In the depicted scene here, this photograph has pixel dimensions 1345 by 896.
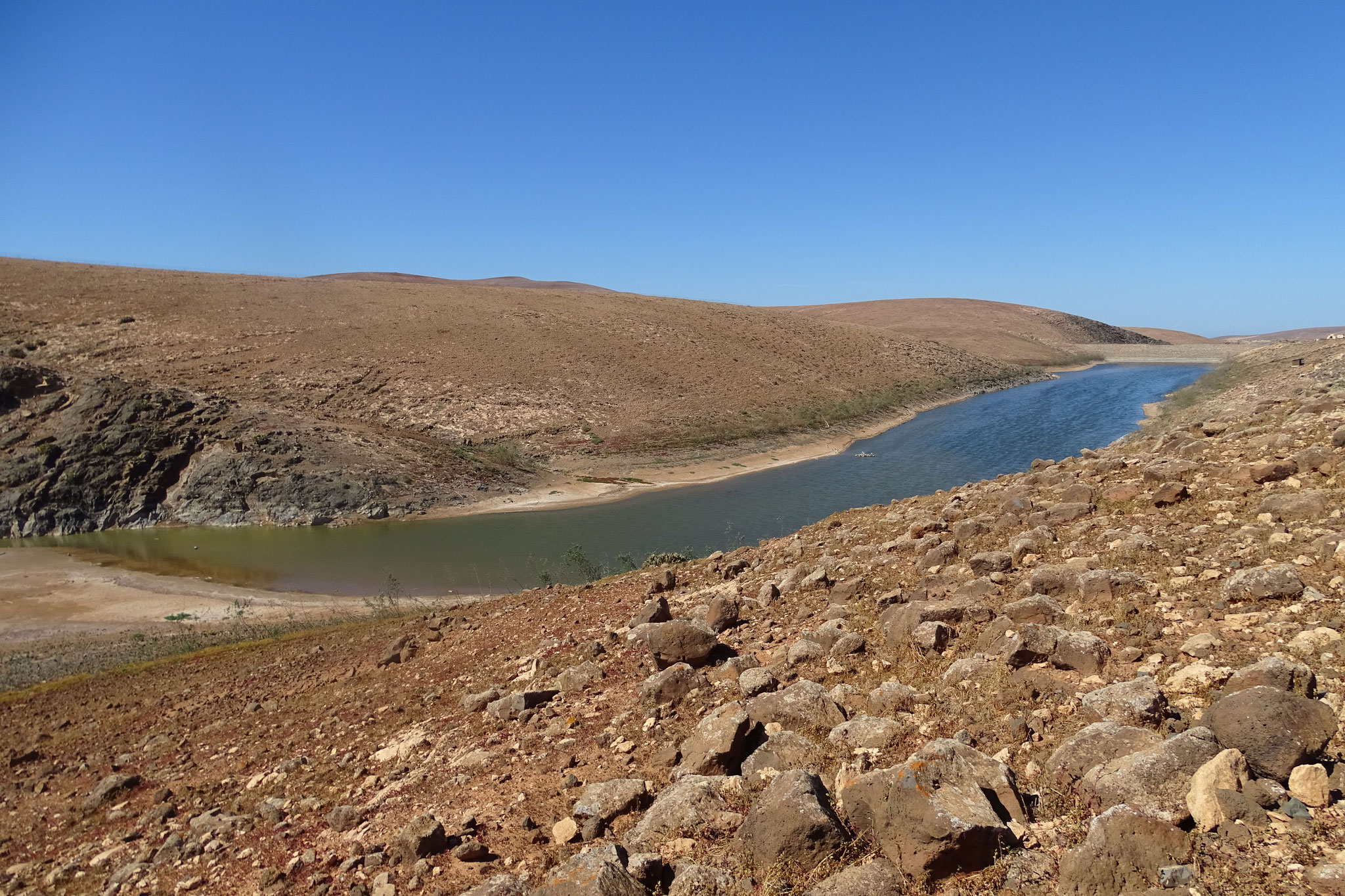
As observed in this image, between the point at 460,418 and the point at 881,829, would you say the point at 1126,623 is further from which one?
the point at 460,418

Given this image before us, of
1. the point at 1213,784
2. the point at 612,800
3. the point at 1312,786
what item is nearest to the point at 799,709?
the point at 612,800

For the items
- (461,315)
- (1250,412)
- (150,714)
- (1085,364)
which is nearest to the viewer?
(150,714)

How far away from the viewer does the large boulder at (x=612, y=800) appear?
5613 mm

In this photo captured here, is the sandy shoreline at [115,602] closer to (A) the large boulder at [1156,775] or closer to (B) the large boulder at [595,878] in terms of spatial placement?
(B) the large boulder at [595,878]

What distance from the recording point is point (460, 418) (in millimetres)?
49406

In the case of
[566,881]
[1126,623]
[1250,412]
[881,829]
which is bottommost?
[566,881]

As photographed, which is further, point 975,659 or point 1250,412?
point 1250,412

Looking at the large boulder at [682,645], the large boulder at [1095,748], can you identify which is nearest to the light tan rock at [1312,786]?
the large boulder at [1095,748]

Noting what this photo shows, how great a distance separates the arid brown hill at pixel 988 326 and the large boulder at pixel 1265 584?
89936 millimetres

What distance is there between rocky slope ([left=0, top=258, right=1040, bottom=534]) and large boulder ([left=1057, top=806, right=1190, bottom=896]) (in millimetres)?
36852

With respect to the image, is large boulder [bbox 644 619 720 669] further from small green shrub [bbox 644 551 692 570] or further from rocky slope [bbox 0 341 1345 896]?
small green shrub [bbox 644 551 692 570]

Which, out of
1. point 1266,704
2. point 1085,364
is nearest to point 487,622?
point 1266,704

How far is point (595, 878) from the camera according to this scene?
441cm

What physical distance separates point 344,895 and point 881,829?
4.01 metres
